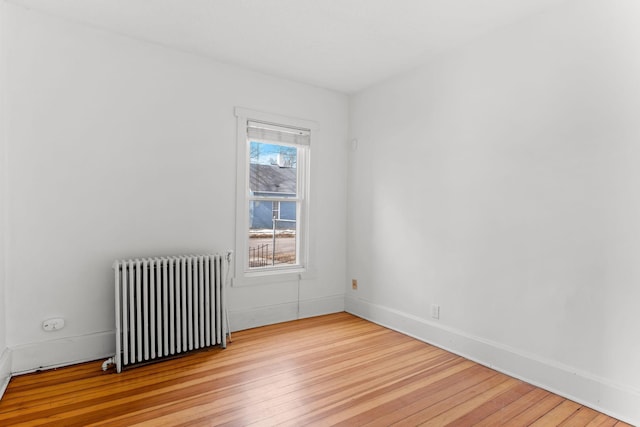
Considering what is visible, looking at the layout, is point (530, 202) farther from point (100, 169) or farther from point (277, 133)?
point (100, 169)

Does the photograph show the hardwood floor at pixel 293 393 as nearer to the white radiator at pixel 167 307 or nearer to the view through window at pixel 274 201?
the white radiator at pixel 167 307

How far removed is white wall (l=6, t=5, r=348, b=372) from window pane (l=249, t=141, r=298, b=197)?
1.00 ft

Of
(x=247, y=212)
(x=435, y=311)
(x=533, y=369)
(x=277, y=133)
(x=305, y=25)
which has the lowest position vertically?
(x=533, y=369)

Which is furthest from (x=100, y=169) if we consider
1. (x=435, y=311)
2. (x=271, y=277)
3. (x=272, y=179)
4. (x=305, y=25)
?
(x=435, y=311)

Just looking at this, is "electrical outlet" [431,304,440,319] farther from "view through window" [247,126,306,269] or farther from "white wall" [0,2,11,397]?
"white wall" [0,2,11,397]

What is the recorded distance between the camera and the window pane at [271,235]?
3756mm

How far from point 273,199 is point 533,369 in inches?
107

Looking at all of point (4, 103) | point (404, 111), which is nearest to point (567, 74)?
point (404, 111)

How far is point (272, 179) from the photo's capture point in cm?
385

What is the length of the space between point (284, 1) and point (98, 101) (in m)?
1.67

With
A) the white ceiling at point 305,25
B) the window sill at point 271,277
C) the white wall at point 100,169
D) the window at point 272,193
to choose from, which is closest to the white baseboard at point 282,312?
the white wall at point 100,169

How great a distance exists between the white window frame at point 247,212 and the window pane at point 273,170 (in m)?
0.10

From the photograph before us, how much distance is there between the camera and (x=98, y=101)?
2826 mm

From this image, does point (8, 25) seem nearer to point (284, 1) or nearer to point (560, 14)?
point (284, 1)
